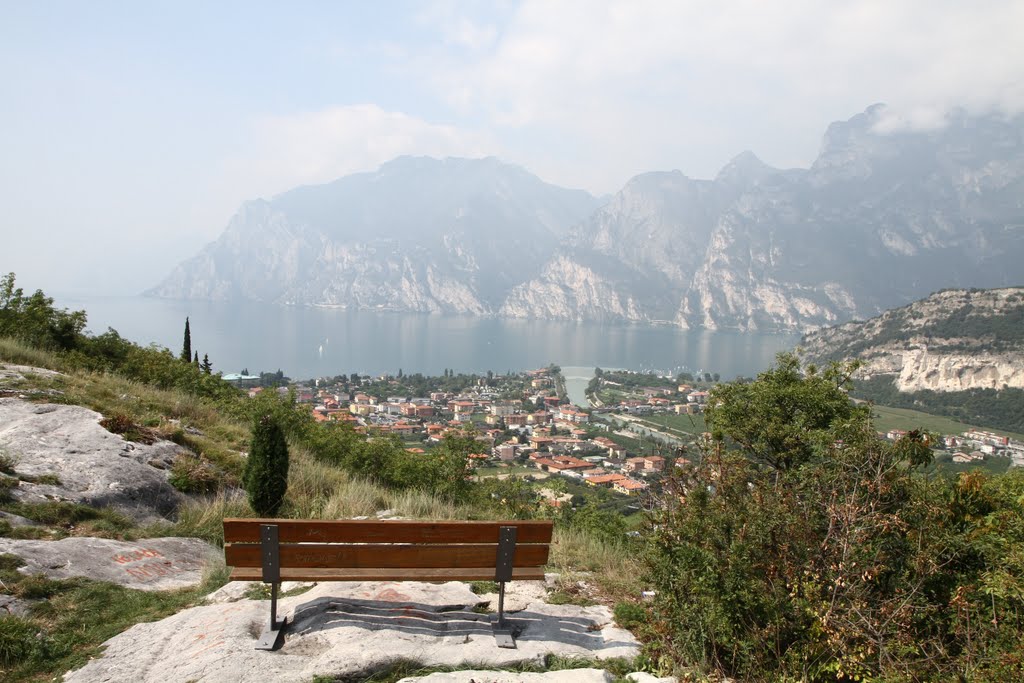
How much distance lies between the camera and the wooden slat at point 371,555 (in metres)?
3.55

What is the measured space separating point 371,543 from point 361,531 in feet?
0.53

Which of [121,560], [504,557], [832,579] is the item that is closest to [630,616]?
[504,557]

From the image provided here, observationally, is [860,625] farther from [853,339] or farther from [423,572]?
[853,339]

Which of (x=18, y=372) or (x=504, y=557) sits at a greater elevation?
(x=18, y=372)

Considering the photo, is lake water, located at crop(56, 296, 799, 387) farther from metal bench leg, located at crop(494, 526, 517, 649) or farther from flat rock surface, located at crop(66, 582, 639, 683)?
metal bench leg, located at crop(494, 526, 517, 649)

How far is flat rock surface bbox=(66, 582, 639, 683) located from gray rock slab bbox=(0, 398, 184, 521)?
272 centimetres

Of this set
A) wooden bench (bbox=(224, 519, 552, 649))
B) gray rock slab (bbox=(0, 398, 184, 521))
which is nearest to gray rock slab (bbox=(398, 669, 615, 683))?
wooden bench (bbox=(224, 519, 552, 649))

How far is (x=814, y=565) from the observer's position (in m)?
3.11

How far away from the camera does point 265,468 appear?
19.9ft

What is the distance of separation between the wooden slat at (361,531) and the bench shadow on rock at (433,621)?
0.56m

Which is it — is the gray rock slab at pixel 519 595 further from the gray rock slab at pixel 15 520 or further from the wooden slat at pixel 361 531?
the gray rock slab at pixel 15 520

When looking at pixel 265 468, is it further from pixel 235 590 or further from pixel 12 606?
pixel 12 606

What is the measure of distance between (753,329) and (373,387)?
155 m

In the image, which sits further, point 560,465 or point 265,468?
point 560,465
